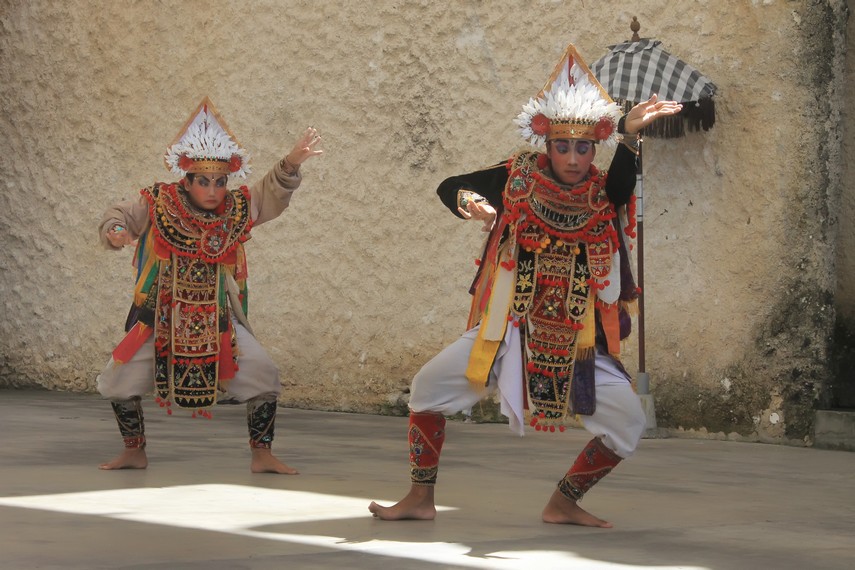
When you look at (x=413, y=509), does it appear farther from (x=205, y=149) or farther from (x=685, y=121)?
(x=685, y=121)

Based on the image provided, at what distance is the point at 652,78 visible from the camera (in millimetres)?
7293

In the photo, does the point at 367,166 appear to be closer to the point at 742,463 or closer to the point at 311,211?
the point at 311,211

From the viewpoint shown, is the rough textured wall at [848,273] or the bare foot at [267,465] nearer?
the bare foot at [267,465]

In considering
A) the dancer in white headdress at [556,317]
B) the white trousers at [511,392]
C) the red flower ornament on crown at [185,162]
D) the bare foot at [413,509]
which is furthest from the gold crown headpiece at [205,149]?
the bare foot at [413,509]

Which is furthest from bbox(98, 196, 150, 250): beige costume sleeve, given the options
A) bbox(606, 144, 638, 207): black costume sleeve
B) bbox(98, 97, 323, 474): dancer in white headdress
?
bbox(606, 144, 638, 207): black costume sleeve

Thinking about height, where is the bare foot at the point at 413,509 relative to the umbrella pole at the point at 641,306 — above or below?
below

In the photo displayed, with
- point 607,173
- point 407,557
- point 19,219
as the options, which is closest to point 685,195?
point 607,173

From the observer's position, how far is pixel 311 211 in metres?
9.37

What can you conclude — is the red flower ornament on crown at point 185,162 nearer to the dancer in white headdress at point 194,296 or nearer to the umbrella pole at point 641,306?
the dancer in white headdress at point 194,296

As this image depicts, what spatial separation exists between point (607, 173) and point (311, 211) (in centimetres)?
476

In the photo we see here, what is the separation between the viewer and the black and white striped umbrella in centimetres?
727

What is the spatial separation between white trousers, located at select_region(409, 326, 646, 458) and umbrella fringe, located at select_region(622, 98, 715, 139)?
300 cm

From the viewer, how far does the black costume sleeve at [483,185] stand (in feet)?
16.2

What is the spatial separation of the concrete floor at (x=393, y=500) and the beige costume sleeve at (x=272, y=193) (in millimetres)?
1163
